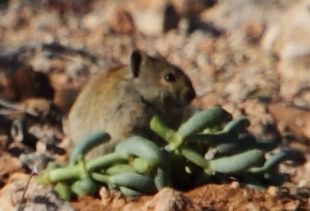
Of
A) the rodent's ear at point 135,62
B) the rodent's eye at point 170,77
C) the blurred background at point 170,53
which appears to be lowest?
the blurred background at point 170,53

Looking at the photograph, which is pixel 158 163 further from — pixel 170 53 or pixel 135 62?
pixel 170 53

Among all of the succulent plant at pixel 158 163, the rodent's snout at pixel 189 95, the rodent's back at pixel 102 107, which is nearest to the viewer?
the succulent plant at pixel 158 163

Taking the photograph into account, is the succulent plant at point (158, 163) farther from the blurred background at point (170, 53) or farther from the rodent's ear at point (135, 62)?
the rodent's ear at point (135, 62)

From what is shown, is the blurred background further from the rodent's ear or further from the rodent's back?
the rodent's ear

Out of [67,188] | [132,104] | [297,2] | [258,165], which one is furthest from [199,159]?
[297,2]

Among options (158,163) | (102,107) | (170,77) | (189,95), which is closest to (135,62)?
(170,77)

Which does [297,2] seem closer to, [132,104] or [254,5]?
[254,5]

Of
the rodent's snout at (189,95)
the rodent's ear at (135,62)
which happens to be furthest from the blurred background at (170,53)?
the rodent's ear at (135,62)

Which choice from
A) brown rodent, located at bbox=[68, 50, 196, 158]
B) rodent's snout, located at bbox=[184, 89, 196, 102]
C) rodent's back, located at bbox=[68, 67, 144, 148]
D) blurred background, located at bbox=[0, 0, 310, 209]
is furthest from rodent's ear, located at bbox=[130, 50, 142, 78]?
blurred background, located at bbox=[0, 0, 310, 209]
